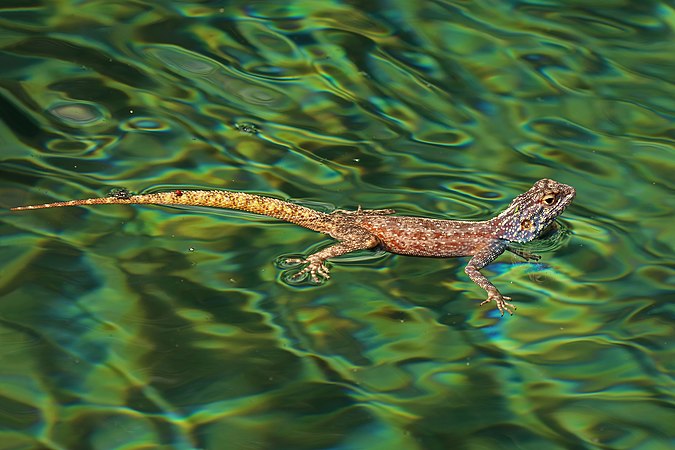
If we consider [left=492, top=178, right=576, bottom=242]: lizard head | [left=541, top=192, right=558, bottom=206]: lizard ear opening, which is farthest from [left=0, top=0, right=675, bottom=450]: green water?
[left=541, top=192, right=558, bottom=206]: lizard ear opening

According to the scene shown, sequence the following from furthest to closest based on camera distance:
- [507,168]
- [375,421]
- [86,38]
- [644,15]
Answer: [644,15], [86,38], [507,168], [375,421]

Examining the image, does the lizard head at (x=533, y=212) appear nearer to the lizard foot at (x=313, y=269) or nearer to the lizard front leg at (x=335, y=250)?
the lizard front leg at (x=335, y=250)

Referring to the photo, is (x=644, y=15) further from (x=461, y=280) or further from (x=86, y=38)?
(x=86, y=38)

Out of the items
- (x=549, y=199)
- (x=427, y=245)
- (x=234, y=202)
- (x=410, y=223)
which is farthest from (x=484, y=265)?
(x=234, y=202)

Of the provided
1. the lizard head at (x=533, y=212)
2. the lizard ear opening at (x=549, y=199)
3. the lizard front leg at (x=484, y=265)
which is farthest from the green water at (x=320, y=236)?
the lizard ear opening at (x=549, y=199)

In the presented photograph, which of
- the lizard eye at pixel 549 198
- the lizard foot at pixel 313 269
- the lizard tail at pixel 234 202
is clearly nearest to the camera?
the lizard foot at pixel 313 269

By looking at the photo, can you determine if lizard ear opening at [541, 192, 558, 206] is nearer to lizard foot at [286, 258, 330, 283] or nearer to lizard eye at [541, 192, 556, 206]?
lizard eye at [541, 192, 556, 206]

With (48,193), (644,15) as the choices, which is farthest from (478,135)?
(48,193)
